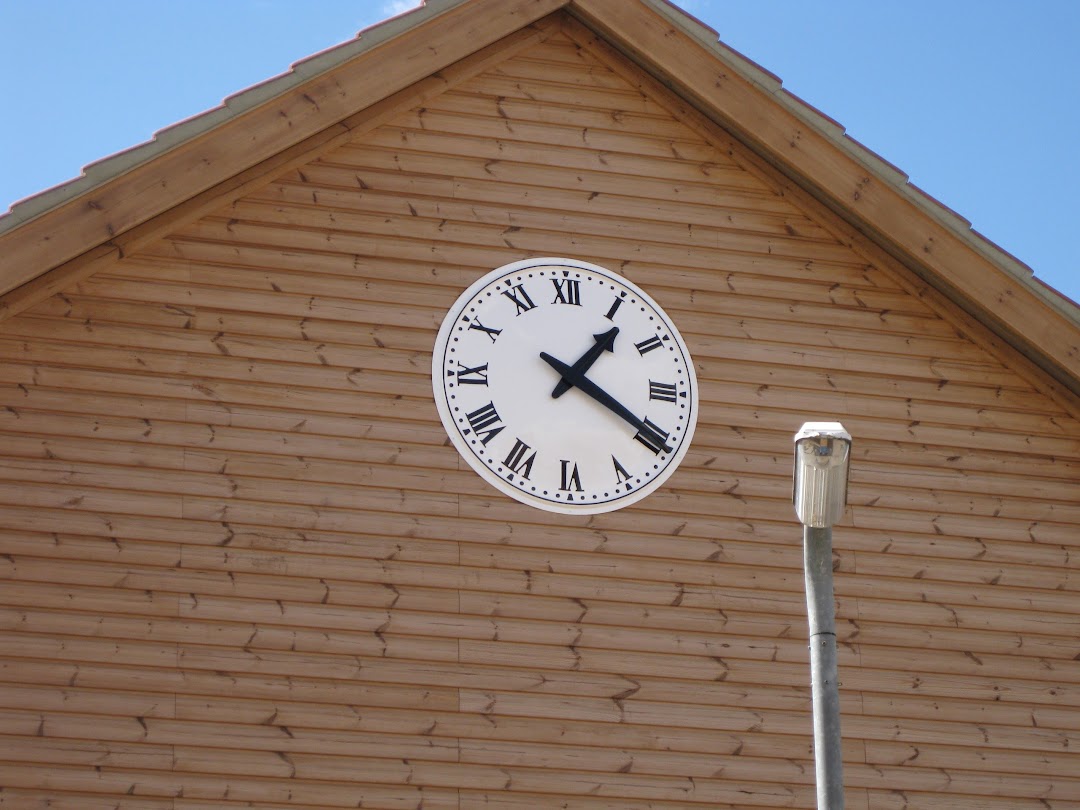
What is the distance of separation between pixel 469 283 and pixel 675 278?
1179mm

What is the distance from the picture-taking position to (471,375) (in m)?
9.43

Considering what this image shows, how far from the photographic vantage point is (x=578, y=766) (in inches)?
345

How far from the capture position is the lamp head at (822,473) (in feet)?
20.5

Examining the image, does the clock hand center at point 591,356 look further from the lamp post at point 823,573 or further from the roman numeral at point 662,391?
the lamp post at point 823,573

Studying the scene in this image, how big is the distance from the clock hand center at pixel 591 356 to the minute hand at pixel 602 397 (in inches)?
0.9

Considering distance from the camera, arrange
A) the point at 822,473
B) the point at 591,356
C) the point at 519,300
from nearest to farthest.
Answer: the point at 822,473 < the point at 591,356 < the point at 519,300

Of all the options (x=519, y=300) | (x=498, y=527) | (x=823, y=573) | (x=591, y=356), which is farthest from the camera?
(x=519, y=300)

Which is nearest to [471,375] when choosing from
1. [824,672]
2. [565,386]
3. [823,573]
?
[565,386]

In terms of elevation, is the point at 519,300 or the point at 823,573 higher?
the point at 519,300

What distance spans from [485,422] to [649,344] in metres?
1.05

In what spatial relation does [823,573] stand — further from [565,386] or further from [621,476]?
[565,386]

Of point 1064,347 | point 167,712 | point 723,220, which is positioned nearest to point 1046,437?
point 1064,347

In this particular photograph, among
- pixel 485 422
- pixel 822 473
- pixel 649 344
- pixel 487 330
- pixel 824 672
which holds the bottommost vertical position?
pixel 824 672

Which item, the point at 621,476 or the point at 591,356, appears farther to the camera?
the point at 591,356
